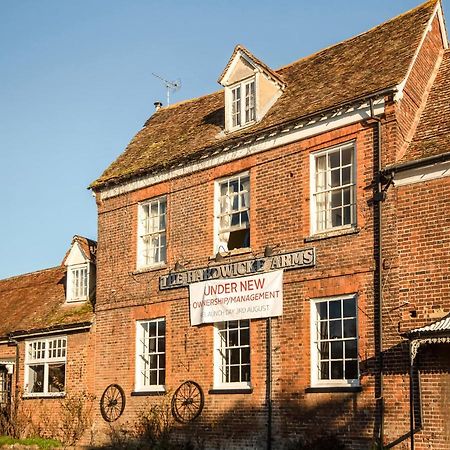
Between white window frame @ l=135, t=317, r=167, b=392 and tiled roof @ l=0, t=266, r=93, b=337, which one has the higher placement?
tiled roof @ l=0, t=266, r=93, b=337

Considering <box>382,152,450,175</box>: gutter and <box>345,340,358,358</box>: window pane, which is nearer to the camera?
<box>382,152,450,175</box>: gutter

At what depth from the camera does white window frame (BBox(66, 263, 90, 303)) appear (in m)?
25.7

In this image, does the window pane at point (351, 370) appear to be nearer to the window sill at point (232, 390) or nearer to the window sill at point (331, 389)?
the window sill at point (331, 389)

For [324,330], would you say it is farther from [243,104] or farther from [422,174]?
[243,104]

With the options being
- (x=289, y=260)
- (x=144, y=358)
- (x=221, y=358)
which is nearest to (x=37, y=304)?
(x=144, y=358)

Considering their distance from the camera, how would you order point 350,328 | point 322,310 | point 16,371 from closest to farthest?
1. point 350,328
2. point 322,310
3. point 16,371

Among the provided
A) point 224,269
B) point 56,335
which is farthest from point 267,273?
point 56,335

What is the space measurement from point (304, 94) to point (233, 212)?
11.6ft

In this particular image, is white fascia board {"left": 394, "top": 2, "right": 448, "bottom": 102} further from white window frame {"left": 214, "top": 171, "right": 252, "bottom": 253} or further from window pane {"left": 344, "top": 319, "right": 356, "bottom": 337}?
window pane {"left": 344, "top": 319, "right": 356, "bottom": 337}

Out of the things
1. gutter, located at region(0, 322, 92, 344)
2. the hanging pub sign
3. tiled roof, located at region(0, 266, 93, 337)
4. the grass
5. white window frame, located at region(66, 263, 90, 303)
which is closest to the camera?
the hanging pub sign

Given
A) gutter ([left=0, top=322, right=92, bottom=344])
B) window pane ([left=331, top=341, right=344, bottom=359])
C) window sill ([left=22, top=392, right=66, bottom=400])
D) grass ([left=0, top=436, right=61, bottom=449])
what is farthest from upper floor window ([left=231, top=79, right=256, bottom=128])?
grass ([left=0, top=436, right=61, bottom=449])

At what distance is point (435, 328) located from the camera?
1441cm

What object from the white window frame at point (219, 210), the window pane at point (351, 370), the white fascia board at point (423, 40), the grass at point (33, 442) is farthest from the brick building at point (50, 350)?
the white fascia board at point (423, 40)

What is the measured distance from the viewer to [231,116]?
21.4 meters
